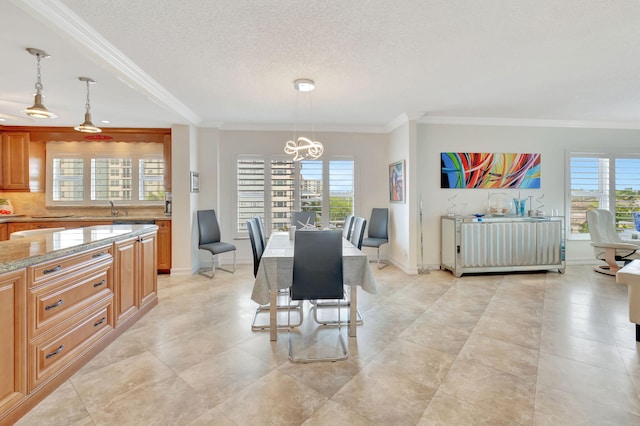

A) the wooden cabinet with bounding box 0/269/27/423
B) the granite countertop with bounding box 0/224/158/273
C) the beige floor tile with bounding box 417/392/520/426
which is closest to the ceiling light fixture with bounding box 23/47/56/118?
the granite countertop with bounding box 0/224/158/273

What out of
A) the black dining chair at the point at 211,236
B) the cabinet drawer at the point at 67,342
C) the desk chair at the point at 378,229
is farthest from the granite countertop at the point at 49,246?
the desk chair at the point at 378,229

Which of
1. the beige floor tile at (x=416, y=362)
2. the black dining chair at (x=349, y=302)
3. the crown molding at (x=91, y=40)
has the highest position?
the crown molding at (x=91, y=40)

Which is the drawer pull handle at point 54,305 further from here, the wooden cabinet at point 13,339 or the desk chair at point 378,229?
the desk chair at point 378,229

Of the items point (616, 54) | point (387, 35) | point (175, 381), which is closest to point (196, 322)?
point (175, 381)

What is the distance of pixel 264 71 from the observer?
9.96ft

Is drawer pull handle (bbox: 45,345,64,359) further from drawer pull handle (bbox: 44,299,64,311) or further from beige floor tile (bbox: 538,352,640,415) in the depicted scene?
beige floor tile (bbox: 538,352,640,415)

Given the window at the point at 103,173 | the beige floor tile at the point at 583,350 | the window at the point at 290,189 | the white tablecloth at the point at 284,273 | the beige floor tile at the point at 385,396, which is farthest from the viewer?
the window at the point at 290,189

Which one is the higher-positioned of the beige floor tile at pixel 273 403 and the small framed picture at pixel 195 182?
the small framed picture at pixel 195 182

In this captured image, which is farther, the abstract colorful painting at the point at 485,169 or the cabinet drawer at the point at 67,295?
the abstract colorful painting at the point at 485,169

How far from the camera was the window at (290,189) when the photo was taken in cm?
536

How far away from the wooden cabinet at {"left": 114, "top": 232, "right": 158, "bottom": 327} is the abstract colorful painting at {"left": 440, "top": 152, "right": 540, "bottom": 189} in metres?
4.37

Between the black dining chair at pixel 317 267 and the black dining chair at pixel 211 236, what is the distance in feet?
8.41

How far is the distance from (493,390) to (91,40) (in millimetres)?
3848

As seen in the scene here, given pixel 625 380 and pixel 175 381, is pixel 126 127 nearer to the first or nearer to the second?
pixel 175 381
